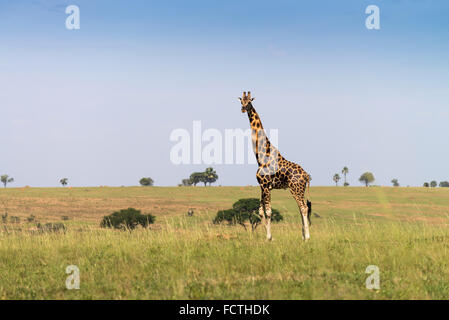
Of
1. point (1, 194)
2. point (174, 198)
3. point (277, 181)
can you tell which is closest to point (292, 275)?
point (277, 181)

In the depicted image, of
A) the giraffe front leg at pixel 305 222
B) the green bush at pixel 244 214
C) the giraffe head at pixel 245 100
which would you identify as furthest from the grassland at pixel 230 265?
the green bush at pixel 244 214

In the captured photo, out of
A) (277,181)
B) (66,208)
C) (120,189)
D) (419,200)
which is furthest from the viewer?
(120,189)

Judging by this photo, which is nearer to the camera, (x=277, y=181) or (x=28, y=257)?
(x=28, y=257)

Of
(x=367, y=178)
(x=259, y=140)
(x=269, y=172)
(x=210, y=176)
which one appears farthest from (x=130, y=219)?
(x=367, y=178)

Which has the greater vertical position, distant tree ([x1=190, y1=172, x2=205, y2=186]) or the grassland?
distant tree ([x1=190, y1=172, x2=205, y2=186])

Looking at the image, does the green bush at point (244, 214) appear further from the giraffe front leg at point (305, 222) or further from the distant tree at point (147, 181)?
the distant tree at point (147, 181)

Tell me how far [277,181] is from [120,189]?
94080 mm

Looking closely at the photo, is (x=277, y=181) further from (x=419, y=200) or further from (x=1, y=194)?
(x=1, y=194)

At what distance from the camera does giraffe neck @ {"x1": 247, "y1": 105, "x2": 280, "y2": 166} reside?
50.6ft

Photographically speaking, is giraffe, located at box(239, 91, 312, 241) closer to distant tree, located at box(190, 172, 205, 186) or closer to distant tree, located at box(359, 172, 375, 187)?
distant tree, located at box(190, 172, 205, 186)

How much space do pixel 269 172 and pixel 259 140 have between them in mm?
1120

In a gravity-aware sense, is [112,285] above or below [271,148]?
below

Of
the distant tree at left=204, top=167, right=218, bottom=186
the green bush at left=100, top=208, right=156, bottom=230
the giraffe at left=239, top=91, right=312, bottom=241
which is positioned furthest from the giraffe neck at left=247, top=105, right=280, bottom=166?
the distant tree at left=204, top=167, right=218, bottom=186

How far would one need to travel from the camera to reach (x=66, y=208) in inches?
2965
